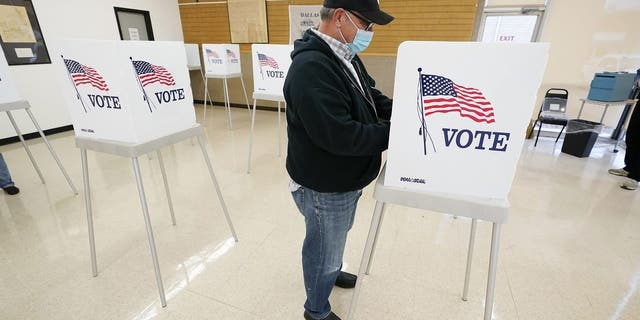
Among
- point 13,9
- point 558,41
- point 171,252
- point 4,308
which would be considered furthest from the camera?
point 558,41

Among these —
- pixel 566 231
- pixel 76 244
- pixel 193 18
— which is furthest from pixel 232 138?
pixel 566 231

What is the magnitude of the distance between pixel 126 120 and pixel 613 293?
2.54 m

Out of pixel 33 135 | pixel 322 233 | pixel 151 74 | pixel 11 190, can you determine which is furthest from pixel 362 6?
pixel 33 135

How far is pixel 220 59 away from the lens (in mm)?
4500

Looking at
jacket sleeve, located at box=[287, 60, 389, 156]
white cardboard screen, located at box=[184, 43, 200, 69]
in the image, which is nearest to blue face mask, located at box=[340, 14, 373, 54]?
jacket sleeve, located at box=[287, 60, 389, 156]

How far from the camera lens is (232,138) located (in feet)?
13.7

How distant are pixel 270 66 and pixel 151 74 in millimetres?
1665

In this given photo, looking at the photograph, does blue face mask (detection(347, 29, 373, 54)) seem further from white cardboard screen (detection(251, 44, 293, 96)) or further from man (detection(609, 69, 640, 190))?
man (detection(609, 69, 640, 190))

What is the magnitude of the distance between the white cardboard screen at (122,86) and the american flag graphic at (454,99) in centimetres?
111

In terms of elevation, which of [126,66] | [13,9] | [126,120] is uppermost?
[13,9]

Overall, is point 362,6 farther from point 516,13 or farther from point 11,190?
point 516,13

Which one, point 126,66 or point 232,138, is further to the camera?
point 232,138

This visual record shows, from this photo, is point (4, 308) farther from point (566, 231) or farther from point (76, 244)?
point (566, 231)

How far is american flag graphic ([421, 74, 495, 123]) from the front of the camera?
722 millimetres
